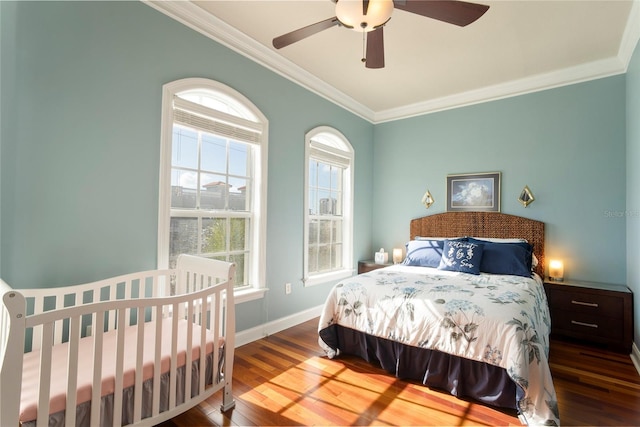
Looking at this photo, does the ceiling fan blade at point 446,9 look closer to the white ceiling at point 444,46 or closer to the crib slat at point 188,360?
the white ceiling at point 444,46

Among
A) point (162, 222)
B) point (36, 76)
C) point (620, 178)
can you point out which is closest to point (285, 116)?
point (162, 222)

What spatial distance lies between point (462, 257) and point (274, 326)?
6.86ft

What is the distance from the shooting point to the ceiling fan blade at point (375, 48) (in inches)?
76.7

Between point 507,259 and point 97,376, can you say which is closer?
point 97,376

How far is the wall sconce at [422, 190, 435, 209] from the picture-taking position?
14.0 ft

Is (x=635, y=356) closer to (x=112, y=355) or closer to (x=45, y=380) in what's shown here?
(x=112, y=355)

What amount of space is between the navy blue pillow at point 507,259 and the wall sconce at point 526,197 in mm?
577

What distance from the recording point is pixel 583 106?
10.9 feet

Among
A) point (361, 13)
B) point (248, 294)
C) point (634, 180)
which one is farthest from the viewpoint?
point (248, 294)

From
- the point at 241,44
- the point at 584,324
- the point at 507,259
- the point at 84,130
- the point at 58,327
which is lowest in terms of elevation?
the point at 584,324

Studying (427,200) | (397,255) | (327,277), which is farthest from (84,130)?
(427,200)

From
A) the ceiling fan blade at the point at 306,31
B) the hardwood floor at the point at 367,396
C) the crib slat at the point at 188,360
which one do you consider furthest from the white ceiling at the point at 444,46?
the hardwood floor at the point at 367,396

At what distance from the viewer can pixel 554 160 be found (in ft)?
11.4

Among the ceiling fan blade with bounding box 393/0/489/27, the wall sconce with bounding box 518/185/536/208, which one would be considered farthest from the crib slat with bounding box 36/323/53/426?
the wall sconce with bounding box 518/185/536/208
